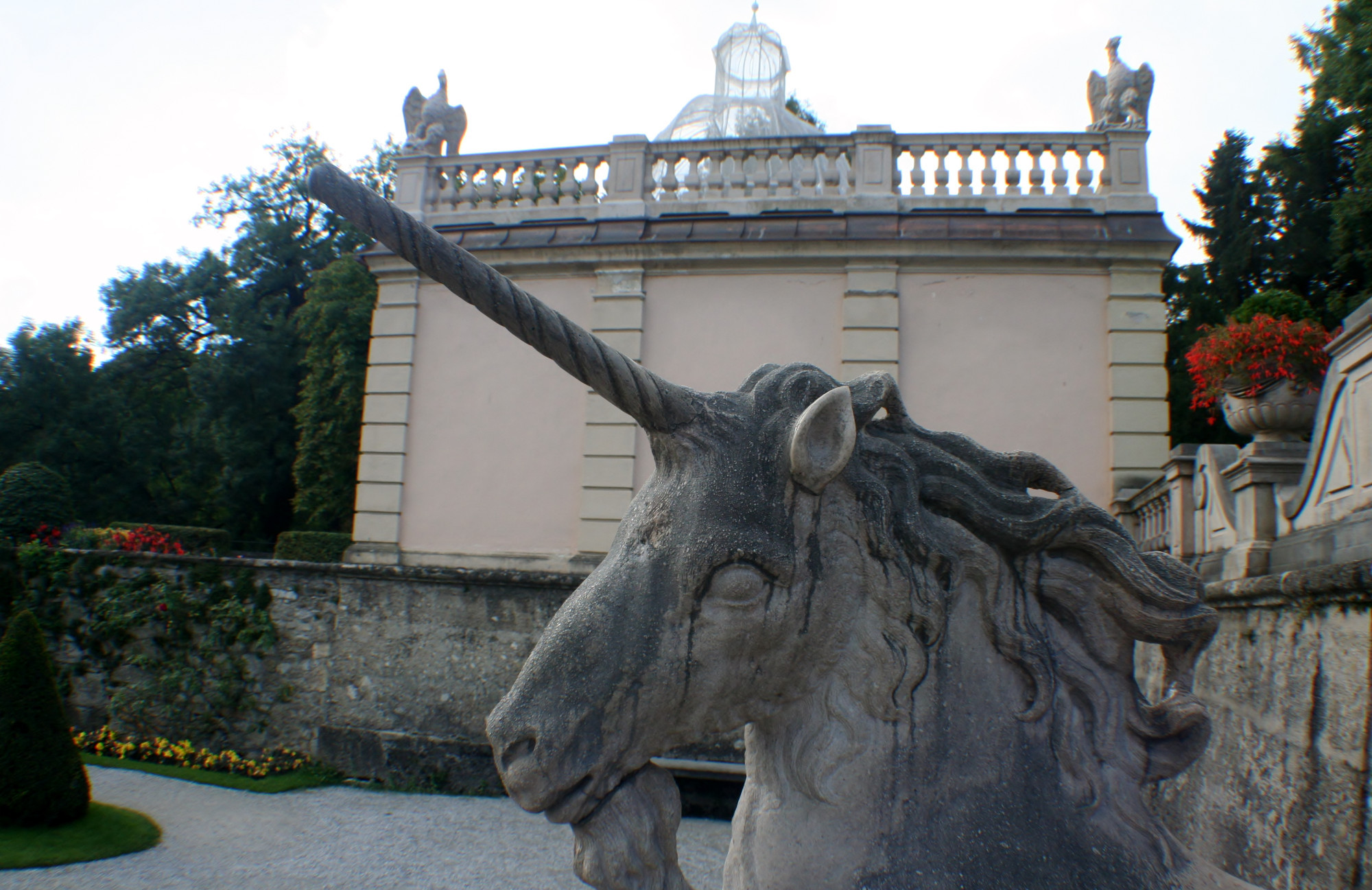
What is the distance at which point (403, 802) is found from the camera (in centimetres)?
657

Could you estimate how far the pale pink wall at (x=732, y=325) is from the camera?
10406 millimetres

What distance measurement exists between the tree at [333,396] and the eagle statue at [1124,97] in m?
15.8

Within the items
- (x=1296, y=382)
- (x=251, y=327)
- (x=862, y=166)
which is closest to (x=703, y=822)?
(x=1296, y=382)

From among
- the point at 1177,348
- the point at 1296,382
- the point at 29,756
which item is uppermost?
the point at 1177,348

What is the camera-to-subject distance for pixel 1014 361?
9.95 meters

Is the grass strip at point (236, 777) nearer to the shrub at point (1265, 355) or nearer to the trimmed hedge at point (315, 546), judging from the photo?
the trimmed hedge at point (315, 546)

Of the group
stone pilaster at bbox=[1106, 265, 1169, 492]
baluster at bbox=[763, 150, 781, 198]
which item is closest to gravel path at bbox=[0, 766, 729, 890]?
stone pilaster at bbox=[1106, 265, 1169, 492]

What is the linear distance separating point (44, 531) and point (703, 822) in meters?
9.15

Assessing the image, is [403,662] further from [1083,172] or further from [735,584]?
[1083,172]

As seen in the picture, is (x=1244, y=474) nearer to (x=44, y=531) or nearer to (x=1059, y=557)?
(x=1059, y=557)

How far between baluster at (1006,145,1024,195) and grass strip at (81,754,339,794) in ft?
31.7

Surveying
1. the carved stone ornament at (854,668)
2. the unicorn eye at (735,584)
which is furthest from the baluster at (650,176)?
the unicorn eye at (735,584)

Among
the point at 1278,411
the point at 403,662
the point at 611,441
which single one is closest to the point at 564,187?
the point at 611,441

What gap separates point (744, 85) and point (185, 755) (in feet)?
38.1
